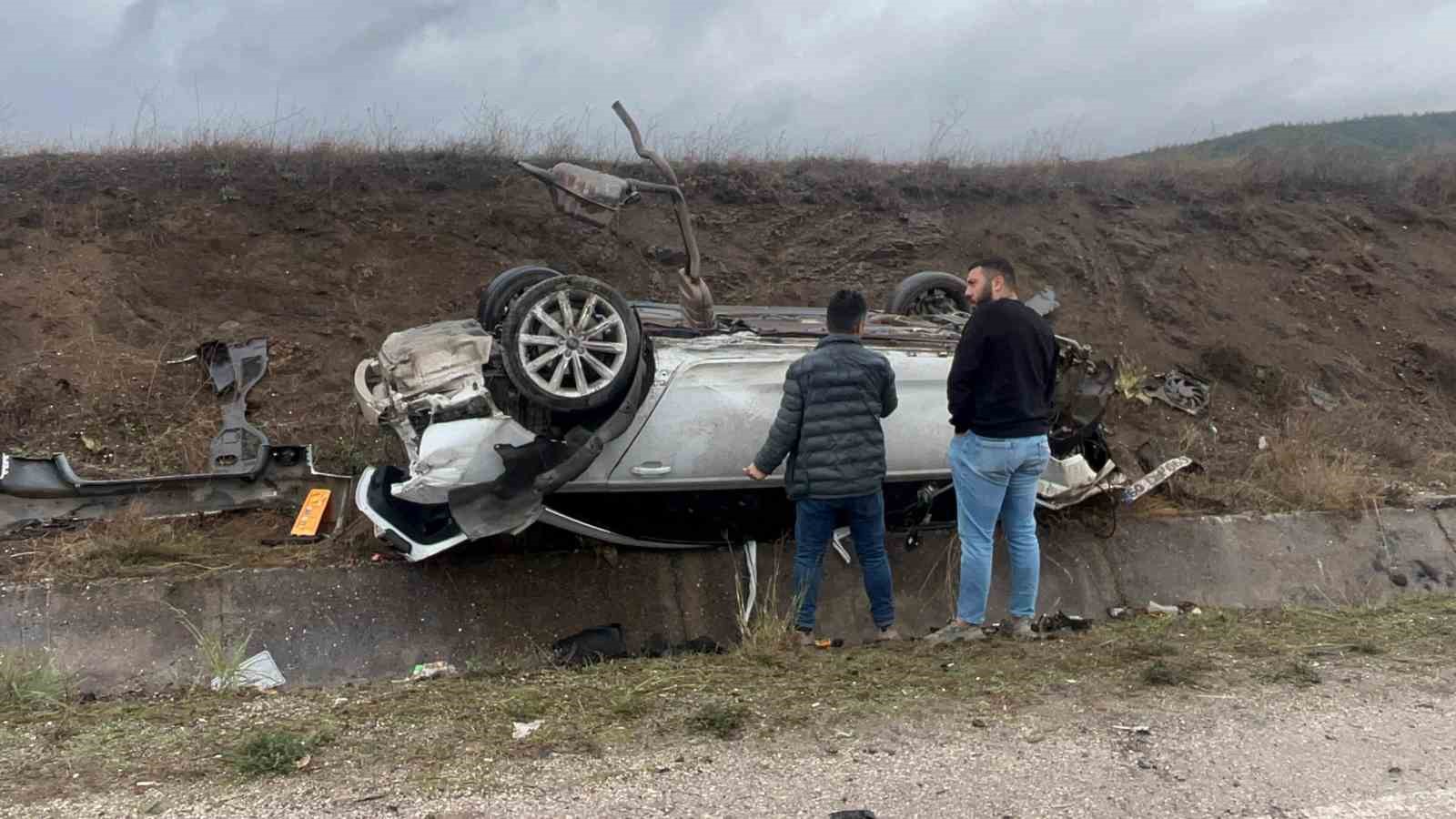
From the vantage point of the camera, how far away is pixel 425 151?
9820mm

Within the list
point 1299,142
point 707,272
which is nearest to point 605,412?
point 707,272

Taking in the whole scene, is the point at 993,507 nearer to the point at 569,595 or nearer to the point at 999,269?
the point at 999,269

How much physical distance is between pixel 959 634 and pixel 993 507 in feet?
1.99

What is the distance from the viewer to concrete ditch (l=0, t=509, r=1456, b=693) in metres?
5.00

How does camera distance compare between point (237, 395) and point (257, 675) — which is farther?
point (237, 395)

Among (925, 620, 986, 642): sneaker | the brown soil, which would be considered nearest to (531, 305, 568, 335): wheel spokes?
the brown soil

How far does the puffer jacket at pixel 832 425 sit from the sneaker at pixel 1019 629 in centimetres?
89

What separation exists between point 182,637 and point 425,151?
603 centimetres

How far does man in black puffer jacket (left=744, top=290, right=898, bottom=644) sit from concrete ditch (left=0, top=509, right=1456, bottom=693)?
0.62 meters

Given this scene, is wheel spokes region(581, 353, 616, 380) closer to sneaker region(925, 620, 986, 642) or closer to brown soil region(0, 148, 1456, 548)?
brown soil region(0, 148, 1456, 548)

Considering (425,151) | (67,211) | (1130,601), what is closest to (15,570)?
(67,211)

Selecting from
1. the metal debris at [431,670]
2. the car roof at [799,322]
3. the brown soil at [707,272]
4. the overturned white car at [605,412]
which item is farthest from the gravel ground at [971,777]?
the brown soil at [707,272]

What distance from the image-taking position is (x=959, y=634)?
462 centimetres

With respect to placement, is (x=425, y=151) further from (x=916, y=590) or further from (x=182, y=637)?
(x=916, y=590)
